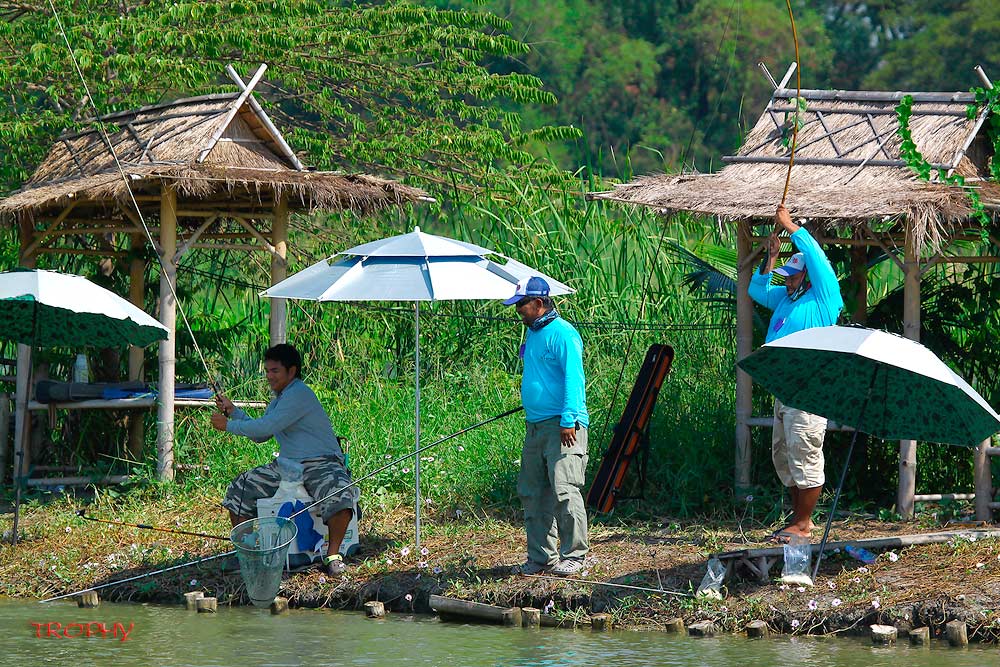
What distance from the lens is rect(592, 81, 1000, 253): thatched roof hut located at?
29.5ft

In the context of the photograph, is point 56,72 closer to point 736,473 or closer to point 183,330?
point 183,330

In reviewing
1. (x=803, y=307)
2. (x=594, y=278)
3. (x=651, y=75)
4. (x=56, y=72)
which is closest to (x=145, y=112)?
(x=56, y=72)

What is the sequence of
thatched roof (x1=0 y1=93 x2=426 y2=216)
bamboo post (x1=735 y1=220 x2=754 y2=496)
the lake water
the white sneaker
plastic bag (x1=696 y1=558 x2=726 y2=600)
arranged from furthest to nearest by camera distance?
thatched roof (x1=0 y1=93 x2=426 y2=216) < bamboo post (x1=735 y1=220 x2=754 y2=496) < the white sneaker < plastic bag (x1=696 y1=558 x2=726 y2=600) < the lake water

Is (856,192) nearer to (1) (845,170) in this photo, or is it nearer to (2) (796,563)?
(1) (845,170)

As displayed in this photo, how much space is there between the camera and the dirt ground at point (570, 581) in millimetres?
→ 7785

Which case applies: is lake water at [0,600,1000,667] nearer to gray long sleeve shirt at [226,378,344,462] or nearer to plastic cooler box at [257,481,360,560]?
plastic cooler box at [257,481,360,560]

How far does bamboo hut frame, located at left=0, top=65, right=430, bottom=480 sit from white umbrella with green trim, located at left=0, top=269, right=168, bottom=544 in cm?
87

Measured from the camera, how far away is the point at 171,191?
34.9 ft

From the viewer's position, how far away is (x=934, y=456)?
34.6ft

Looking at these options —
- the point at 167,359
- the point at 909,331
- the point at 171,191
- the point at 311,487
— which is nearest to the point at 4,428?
the point at 167,359

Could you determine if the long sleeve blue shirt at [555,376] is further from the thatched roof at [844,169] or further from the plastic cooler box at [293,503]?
the thatched roof at [844,169]

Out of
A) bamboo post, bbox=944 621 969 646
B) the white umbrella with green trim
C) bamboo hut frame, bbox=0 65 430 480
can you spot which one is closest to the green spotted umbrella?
bamboo post, bbox=944 621 969 646

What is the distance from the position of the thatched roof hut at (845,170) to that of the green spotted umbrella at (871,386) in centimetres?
129

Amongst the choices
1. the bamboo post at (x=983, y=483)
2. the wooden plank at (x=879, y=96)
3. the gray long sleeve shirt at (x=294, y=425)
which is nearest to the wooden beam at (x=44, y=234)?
the gray long sleeve shirt at (x=294, y=425)
